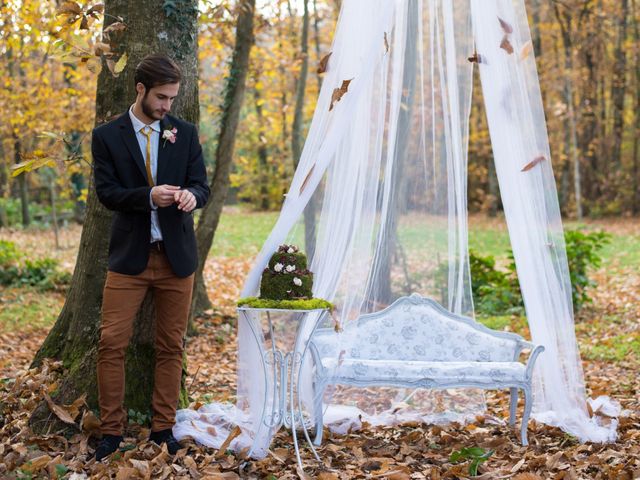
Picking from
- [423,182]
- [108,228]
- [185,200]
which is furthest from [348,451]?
[108,228]

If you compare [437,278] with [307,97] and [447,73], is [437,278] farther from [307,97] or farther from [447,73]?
[307,97]

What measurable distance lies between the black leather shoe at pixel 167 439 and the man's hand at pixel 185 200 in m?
1.05

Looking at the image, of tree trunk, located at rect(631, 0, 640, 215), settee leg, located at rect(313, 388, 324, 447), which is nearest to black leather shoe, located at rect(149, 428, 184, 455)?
settee leg, located at rect(313, 388, 324, 447)

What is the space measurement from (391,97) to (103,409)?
2.20 metres

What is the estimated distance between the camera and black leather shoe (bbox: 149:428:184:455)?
356cm

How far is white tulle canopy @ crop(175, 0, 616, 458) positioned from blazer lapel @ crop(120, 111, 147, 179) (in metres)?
0.72

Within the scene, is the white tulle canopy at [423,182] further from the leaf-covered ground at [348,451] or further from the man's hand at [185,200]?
the man's hand at [185,200]

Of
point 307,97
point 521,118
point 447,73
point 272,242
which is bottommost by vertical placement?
point 272,242

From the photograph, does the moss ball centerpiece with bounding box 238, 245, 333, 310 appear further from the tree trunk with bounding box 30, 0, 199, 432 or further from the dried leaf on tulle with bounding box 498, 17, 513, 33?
the dried leaf on tulle with bounding box 498, 17, 513, 33

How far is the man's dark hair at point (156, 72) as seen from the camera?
332 centimetres

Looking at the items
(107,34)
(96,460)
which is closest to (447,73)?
(107,34)

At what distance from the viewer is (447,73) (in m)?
4.35

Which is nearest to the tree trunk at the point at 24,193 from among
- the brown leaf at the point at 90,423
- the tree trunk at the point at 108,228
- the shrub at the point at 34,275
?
the shrub at the point at 34,275

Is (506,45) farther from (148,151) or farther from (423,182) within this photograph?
(148,151)
